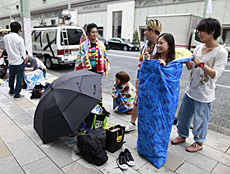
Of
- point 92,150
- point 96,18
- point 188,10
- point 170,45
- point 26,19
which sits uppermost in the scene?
point 188,10

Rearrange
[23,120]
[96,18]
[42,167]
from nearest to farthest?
[42,167]
[23,120]
[96,18]

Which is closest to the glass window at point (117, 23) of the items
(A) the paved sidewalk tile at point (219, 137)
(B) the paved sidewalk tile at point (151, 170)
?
(A) the paved sidewalk tile at point (219, 137)

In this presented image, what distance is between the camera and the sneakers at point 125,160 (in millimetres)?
2392

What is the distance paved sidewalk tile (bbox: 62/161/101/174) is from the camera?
231 cm

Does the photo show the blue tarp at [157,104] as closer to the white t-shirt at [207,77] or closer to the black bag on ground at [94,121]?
the white t-shirt at [207,77]

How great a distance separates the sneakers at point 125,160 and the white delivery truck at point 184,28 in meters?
13.2

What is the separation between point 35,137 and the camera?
3.05 metres

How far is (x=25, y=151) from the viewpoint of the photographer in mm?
2678

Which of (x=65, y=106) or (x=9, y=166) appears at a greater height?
(x=65, y=106)

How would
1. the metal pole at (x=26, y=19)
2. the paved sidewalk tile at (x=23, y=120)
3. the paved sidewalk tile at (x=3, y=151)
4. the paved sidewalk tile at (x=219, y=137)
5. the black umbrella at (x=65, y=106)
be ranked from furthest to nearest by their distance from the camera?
the metal pole at (x=26, y=19) < the paved sidewalk tile at (x=23, y=120) < the paved sidewalk tile at (x=219, y=137) < the paved sidewalk tile at (x=3, y=151) < the black umbrella at (x=65, y=106)

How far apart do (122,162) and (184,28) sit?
13855 millimetres

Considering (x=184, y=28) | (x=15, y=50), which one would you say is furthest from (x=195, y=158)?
(x=184, y=28)

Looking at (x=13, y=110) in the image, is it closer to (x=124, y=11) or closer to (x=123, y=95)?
(x=123, y=95)

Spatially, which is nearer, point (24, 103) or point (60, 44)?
point (24, 103)
